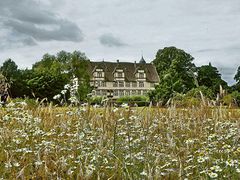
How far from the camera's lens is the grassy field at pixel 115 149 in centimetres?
324

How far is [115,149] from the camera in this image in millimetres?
4082

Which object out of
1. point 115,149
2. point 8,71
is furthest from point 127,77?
point 115,149

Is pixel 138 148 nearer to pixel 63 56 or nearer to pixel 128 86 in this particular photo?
pixel 63 56

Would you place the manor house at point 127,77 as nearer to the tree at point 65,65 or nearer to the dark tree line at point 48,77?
the tree at point 65,65

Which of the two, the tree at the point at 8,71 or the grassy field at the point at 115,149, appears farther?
the tree at the point at 8,71

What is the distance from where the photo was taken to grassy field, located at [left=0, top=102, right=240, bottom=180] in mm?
3240

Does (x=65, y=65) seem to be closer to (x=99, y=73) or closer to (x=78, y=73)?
(x=78, y=73)

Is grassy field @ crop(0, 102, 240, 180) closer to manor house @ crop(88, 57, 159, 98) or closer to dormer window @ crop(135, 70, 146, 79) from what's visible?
manor house @ crop(88, 57, 159, 98)

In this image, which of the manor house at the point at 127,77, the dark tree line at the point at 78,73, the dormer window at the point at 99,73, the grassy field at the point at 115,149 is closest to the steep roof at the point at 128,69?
the manor house at the point at 127,77

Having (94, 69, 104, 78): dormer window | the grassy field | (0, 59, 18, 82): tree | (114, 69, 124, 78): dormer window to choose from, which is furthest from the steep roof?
the grassy field

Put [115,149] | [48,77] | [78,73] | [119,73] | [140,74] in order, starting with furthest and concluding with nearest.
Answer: [140,74] → [119,73] → [78,73] → [48,77] → [115,149]

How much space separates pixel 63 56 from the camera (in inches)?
2916

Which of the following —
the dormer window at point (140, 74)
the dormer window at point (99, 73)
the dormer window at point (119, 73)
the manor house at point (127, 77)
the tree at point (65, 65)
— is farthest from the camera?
the dormer window at point (140, 74)

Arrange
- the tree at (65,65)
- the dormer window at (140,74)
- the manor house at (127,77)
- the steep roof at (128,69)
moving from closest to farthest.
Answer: the tree at (65,65)
the manor house at (127,77)
the steep roof at (128,69)
the dormer window at (140,74)
